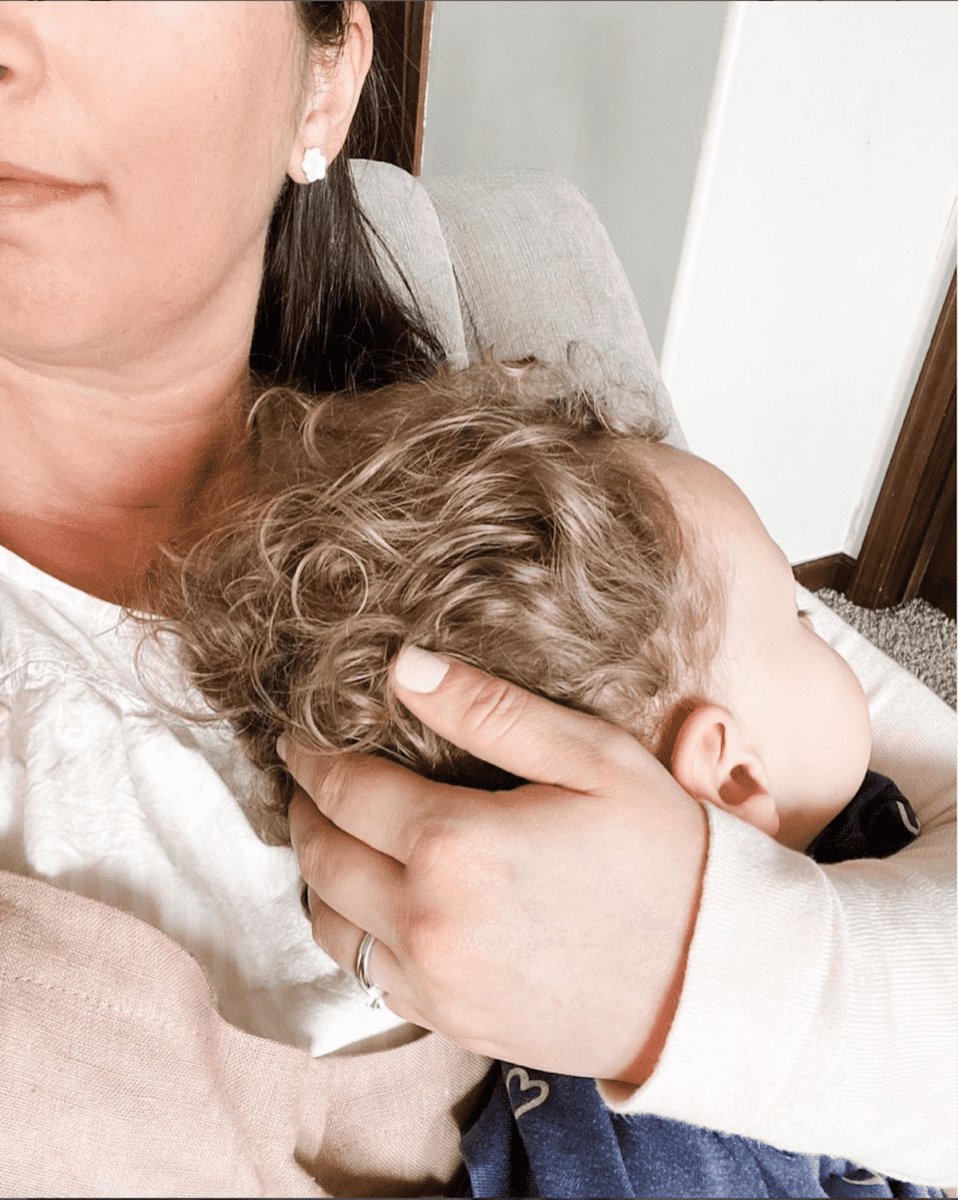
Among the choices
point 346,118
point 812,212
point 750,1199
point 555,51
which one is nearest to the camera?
point 750,1199

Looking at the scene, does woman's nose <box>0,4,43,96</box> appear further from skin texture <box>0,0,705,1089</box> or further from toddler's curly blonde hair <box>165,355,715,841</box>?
toddler's curly blonde hair <box>165,355,715,841</box>

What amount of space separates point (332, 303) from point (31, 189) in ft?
1.28

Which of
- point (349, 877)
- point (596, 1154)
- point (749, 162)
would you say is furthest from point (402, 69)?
point (596, 1154)

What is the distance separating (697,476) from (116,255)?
0.34 metres

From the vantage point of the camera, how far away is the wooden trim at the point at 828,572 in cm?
191

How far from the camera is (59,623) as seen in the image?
0.59m

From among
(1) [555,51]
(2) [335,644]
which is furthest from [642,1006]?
(1) [555,51]

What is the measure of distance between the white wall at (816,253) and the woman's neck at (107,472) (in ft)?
1.44

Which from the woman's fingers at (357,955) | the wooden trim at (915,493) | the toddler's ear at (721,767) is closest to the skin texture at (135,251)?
the woman's fingers at (357,955)

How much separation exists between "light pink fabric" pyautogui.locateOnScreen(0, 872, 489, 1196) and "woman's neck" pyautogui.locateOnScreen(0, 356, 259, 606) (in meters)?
0.23

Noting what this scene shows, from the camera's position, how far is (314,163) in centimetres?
69

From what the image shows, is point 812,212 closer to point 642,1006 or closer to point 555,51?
point 555,51

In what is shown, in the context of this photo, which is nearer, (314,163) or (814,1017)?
(814,1017)

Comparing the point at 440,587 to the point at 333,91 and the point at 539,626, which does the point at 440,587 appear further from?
the point at 333,91
